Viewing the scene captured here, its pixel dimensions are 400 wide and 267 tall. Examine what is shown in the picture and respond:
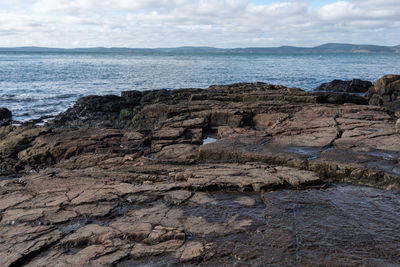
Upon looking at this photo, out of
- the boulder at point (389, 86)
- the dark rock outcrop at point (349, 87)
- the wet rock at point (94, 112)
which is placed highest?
the boulder at point (389, 86)

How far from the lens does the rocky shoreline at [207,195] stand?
441cm

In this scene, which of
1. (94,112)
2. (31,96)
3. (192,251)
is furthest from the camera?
(31,96)

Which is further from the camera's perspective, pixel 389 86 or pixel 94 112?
pixel 389 86

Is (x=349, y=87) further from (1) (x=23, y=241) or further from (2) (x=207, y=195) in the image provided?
(1) (x=23, y=241)

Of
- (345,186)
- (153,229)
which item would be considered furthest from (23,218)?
(345,186)

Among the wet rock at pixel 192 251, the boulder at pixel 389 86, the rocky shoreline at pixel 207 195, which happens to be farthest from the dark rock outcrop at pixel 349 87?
the wet rock at pixel 192 251

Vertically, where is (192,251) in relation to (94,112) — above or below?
above

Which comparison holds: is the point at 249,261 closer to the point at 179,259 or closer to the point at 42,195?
the point at 179,259

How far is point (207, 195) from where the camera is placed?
20.1 feet

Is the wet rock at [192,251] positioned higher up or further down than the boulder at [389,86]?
further down

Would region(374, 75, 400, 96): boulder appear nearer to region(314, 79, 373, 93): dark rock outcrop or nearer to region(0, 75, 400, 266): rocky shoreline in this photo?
region(314, 79, 373, 93): dark rock outcrop

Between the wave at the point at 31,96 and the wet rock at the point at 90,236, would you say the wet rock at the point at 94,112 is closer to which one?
the wave at the point at 31,96

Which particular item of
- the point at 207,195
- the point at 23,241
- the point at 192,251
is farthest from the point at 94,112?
the point at 192,251

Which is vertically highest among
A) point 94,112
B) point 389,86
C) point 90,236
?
point 389,86
